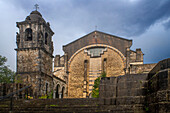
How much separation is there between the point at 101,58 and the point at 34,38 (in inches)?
480

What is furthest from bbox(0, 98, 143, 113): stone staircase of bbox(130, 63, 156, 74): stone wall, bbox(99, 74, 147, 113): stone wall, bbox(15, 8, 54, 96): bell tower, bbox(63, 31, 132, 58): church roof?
bbox(63, 31, 132, 58): church roof

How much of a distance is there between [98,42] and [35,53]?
1262 cm

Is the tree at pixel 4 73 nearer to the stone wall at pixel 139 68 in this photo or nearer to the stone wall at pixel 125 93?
the stone wall at pixel 139 68

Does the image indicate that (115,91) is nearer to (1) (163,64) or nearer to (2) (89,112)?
(2) (89,112)

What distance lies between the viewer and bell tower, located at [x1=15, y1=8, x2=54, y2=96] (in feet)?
72.1

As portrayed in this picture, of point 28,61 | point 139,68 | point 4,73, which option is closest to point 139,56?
point 139,68

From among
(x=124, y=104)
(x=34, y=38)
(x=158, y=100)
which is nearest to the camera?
(x=158, y=100)

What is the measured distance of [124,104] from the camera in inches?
369

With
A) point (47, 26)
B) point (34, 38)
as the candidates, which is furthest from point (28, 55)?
point (47, 26)

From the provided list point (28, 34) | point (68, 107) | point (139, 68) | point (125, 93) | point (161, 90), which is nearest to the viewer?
point (161, 90)

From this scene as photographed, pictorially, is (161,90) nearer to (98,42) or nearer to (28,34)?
(28,34)

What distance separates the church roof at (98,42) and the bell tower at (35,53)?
29.4ft

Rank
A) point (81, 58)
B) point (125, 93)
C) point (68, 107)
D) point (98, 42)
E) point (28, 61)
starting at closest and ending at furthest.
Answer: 1. point (125, 93)
2. point (68, 107)
3. point (28, 61)
4. point (98, 42)
5. point (81, 58)

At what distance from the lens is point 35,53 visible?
22.9 metres
